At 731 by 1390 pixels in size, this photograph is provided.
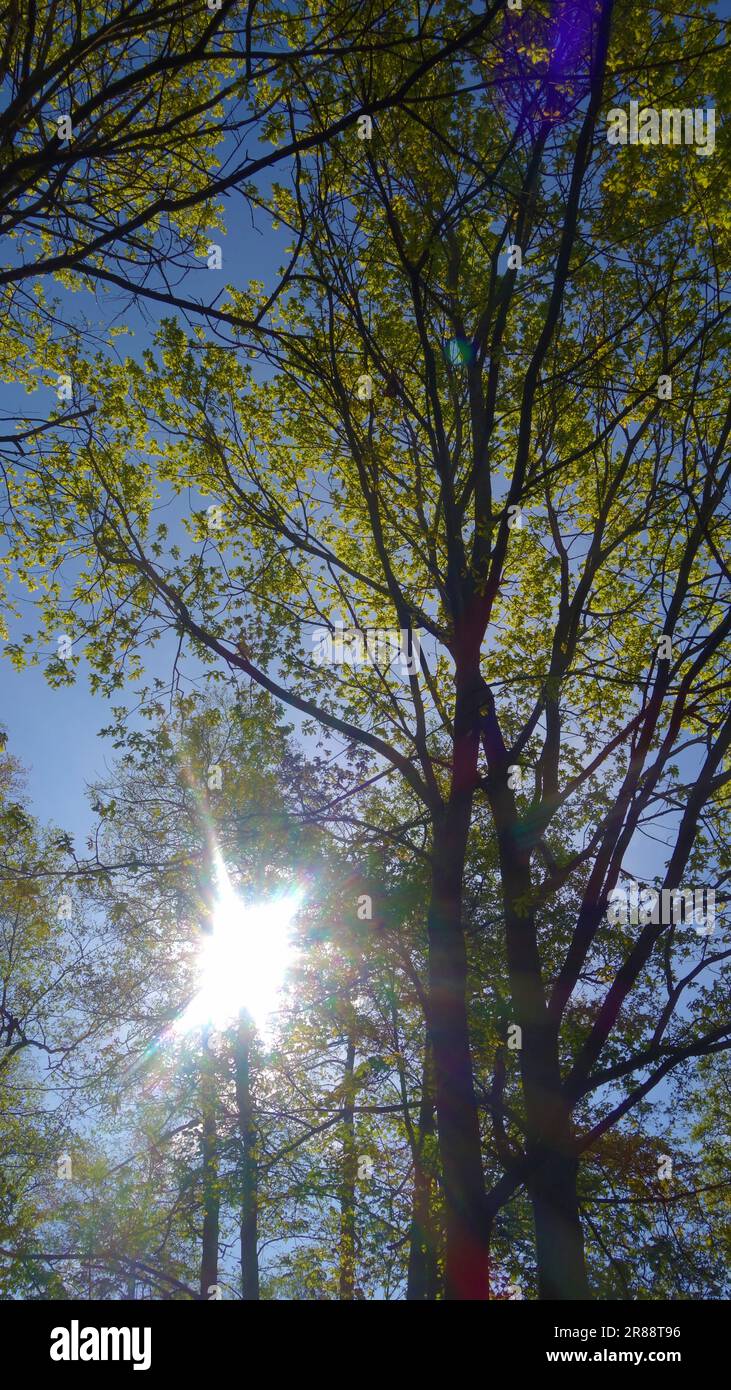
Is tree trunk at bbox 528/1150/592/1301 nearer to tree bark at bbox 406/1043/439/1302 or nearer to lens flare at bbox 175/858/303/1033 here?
tree bark at bbox 406/1043/439/1302

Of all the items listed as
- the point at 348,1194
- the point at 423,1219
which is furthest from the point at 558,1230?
the point at 348,1194

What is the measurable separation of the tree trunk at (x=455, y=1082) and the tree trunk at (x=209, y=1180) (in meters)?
6.74

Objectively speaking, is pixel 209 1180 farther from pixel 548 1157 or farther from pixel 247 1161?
pixel 548 1157

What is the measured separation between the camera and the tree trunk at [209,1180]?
1257 cm

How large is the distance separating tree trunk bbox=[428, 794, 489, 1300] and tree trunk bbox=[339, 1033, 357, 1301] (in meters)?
4.20

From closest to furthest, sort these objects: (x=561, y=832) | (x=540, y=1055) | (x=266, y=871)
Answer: (x=540, y=1055) < (x=561, y=832) < (x=266, y=871)

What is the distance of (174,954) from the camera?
16.3 metres

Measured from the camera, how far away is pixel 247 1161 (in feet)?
39.7

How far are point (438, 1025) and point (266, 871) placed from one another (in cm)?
716

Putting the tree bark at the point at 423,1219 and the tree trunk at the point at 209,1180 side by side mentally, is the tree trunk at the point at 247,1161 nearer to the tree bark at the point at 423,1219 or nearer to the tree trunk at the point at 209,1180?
the tree trunk at the point at 209,1180

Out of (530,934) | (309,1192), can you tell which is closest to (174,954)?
(309,1192)

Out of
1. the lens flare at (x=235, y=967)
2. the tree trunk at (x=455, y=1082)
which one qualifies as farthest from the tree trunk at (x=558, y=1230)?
the lens flare at (x=235, y=967)

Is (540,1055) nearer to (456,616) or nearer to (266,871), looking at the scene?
(456,616)

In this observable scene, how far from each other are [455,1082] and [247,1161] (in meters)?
7.01
